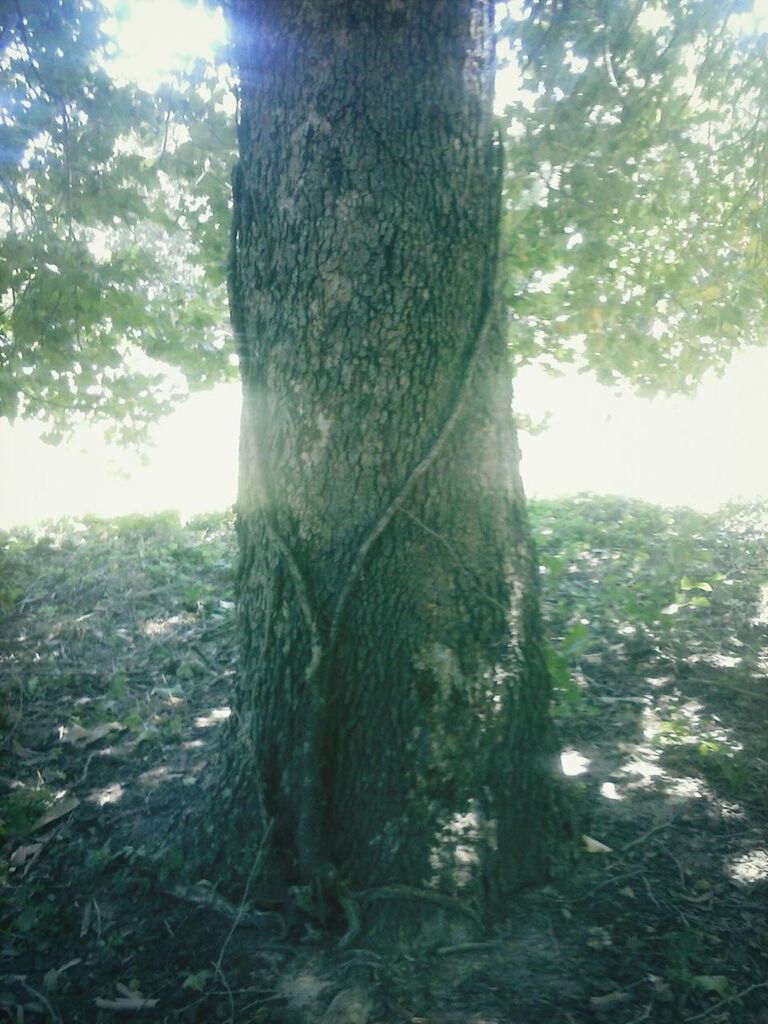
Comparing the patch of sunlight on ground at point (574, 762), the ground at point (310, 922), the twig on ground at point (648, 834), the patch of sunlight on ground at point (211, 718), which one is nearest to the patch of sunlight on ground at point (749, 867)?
the ground at point (310, 922)

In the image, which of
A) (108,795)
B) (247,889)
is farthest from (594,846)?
(108,795)

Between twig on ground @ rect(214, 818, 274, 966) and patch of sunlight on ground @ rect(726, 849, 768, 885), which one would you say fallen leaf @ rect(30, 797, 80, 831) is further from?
patch of sunlight on ground @ rect(726, 849, 768, 885)

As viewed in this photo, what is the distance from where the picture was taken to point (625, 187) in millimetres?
5129

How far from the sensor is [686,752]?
370cm

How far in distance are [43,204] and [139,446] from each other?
1.73m

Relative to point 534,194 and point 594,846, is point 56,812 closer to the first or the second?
point 594,846

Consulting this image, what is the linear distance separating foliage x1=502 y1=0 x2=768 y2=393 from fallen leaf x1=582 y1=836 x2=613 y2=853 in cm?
328

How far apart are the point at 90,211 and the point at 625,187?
3.35 m

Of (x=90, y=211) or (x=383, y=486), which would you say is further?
(x=90, y=211)

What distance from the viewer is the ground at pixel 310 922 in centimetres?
238

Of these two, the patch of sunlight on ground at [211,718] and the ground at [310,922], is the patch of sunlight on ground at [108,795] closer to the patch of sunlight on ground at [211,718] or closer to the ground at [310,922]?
the ground at [310,922]

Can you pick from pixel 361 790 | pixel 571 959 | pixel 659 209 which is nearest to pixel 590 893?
pixel 571 959

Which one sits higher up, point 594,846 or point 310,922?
point 594,846

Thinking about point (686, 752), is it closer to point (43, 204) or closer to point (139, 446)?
point (139, 446)
